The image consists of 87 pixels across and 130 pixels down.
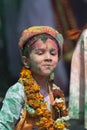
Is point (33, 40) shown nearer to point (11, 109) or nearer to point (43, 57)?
point (43, 57)

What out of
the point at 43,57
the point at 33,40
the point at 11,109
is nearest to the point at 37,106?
the point at 11,109

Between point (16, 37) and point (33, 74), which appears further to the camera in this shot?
point (16, 37)

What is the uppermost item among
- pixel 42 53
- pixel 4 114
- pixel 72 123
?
pixel 42 53

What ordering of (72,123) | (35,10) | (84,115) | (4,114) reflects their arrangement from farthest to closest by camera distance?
(35,10), (72,123), (84,115), (4,114)

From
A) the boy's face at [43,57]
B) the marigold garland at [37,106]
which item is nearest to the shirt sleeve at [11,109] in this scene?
the marigold garland at [37,106]

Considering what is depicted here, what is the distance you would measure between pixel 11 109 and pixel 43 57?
0.43 metres

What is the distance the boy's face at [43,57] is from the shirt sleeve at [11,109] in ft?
0.74

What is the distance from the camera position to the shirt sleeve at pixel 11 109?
3.96m

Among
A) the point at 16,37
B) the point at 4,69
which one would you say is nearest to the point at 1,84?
the point at 4,69

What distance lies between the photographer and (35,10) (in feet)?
20.9

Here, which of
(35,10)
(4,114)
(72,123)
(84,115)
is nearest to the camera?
(4,114)

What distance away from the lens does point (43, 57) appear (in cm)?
409

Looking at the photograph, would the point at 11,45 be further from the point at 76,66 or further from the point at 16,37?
the point at 76,66

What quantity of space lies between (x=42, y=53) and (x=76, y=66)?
1142mm
